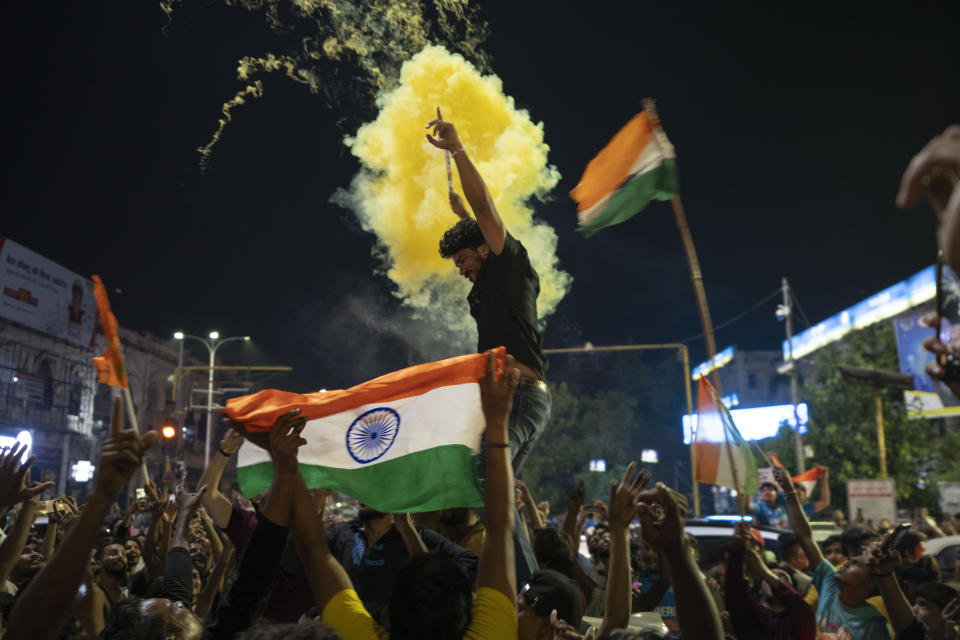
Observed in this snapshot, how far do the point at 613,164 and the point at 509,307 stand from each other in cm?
194

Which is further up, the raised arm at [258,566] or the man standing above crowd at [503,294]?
the man standing above crowd at [503,294]

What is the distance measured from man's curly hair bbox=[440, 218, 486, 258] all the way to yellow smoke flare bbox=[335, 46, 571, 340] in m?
1.59

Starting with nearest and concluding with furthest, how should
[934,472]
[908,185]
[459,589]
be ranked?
[908,185], [459,589], [934,472]

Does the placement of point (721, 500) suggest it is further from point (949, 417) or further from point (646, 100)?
point (646, 100)

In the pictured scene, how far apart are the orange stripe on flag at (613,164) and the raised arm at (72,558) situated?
4.24m

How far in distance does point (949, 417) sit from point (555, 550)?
37726 mm

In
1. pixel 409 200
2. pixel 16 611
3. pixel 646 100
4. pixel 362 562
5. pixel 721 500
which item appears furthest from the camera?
pixel 721 500

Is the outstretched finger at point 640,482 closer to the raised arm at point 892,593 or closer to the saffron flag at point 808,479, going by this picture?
the raised arm at point 892,593

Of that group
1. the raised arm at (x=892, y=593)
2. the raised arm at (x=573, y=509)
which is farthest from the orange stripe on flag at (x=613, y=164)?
the raised arm at (x=892, y=593)

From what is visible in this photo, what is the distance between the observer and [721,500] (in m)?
51.4

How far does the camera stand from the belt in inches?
177

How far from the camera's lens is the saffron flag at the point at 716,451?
7895 millimetres

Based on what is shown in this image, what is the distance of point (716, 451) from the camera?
8844 mm

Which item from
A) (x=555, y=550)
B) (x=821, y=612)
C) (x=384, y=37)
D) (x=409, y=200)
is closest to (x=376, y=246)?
(x=409, y=200)
